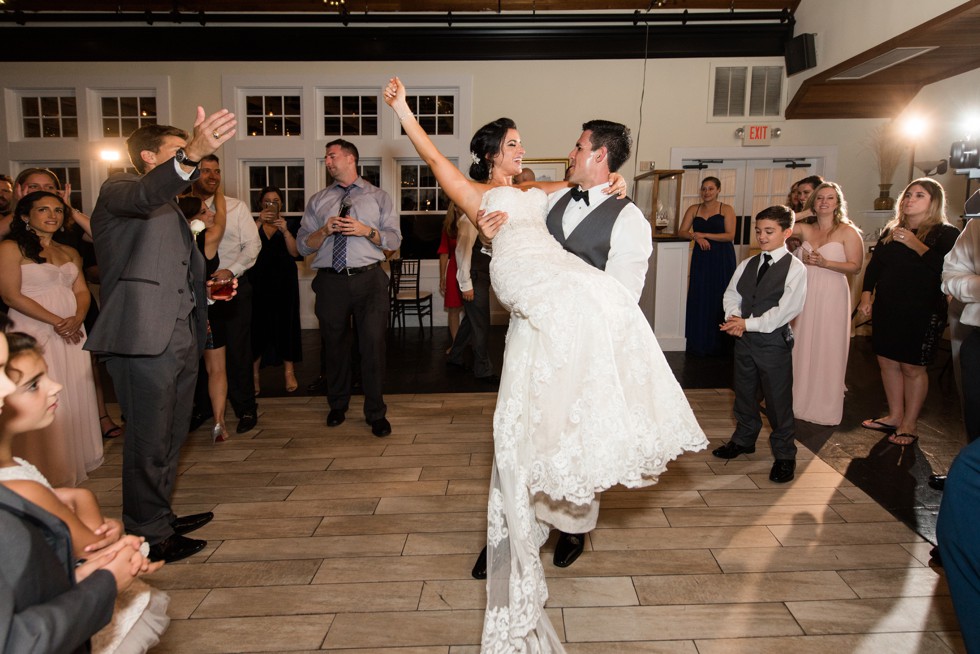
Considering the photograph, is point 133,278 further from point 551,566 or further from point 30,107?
point 30,107

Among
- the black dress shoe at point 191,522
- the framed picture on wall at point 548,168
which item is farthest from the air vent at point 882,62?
the black dress shoe at point 191,522

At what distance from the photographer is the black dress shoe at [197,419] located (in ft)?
14.2

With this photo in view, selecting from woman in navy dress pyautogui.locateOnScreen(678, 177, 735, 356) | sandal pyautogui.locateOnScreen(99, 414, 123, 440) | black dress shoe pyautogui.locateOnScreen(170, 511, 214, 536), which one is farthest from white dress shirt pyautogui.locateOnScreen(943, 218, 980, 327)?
sandal pyautogui.locateOnScreen(99, 414, 123, 440)

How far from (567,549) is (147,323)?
1868 mm

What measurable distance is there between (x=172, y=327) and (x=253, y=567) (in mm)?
1014

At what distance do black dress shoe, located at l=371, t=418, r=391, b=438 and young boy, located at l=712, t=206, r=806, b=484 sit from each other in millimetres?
2161

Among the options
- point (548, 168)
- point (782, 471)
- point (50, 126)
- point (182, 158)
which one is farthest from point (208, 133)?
point (50, 126)

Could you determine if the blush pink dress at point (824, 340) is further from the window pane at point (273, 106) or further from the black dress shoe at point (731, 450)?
the window pane at point (273, 106)

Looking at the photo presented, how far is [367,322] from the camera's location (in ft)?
13.7

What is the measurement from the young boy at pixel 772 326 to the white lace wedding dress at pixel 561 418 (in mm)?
1444

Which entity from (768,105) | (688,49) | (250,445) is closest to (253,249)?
(250,445)

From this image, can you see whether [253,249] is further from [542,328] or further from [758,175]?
[758,175]

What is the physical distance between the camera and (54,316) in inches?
130

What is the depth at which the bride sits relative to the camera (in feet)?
6.34
